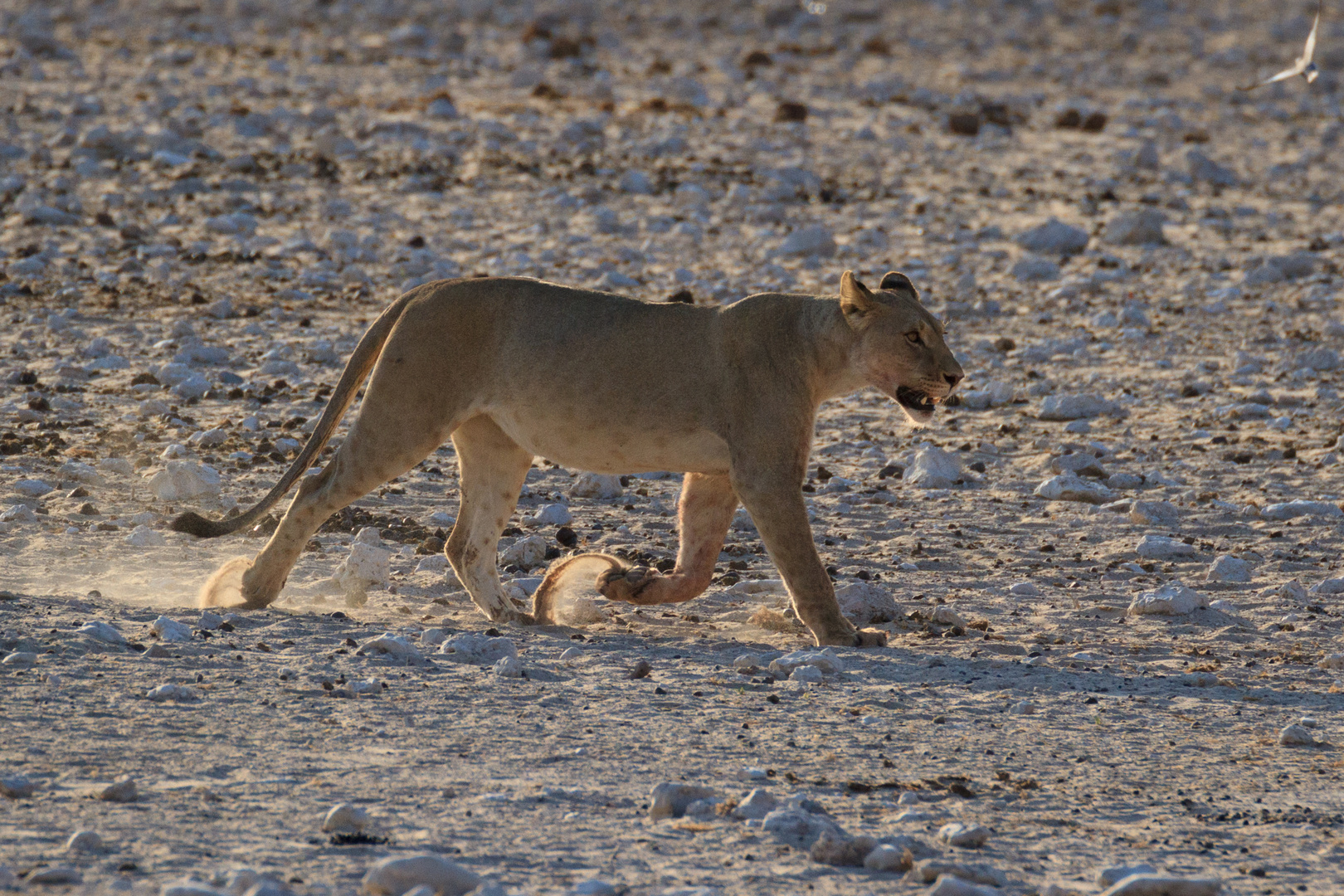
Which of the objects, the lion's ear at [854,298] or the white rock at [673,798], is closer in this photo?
the white rock at [673,798]

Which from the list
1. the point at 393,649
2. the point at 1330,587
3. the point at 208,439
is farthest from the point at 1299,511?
the point at 208,439

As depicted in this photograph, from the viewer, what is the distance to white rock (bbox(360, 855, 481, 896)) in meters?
4.09

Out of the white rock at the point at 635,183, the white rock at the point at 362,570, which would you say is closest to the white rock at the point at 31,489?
the white rock at the point at 362,570

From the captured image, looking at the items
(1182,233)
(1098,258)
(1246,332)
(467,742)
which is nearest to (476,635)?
(467,742)

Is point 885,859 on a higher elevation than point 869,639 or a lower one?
lower

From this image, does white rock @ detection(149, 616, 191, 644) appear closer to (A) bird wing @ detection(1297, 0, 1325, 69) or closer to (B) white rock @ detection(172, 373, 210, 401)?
(B) white rock @ detection(172, 373, 210, 401)

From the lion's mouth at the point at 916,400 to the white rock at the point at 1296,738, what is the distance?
6.36ft

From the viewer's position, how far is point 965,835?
15.3 ft

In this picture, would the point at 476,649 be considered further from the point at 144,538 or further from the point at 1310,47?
the point at 1310,47

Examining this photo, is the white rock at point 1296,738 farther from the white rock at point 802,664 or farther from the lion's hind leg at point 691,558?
the lion's hind leg at point 691,558

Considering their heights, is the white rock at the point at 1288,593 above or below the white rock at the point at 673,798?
above

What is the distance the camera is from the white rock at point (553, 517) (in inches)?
335

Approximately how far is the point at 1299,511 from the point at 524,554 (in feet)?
12.4

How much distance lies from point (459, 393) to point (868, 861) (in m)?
3.13
